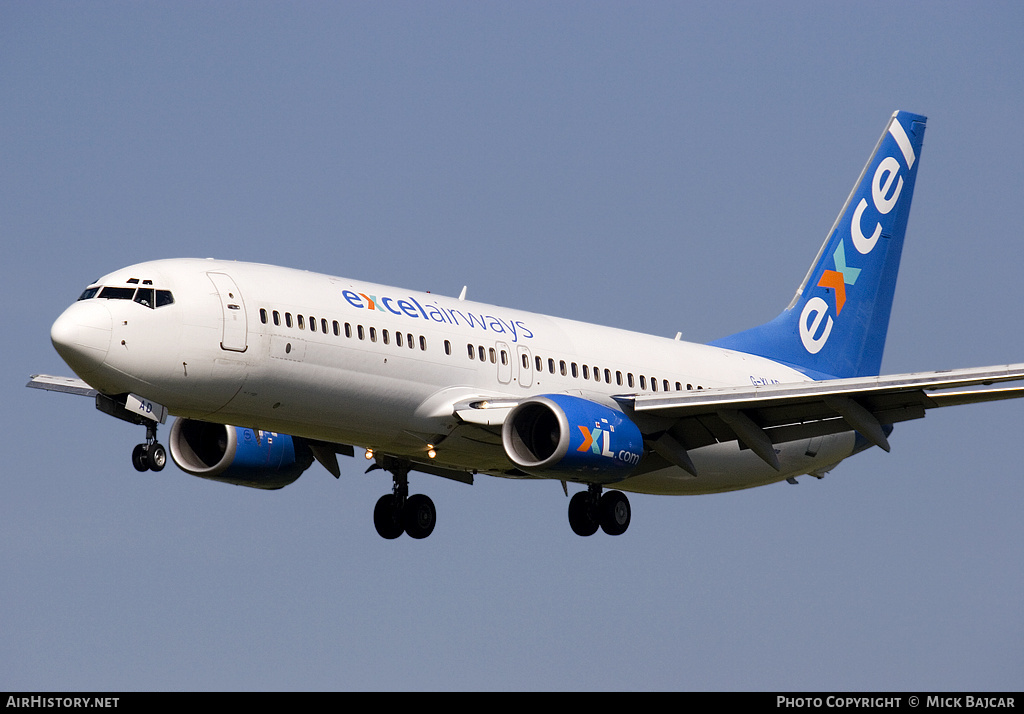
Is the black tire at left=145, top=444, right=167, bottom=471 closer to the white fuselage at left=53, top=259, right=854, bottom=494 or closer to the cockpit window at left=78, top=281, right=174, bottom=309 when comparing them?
the white fuselage at left=53, top=259, right=854, bottom=494

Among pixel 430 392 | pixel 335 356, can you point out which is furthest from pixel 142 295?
pixel 430 392

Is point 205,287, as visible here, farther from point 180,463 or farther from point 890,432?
point 890,432

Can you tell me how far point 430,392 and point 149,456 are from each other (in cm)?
665

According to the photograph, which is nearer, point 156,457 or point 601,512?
point 156,457

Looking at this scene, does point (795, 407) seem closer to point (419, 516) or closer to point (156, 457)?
point (419, 516)

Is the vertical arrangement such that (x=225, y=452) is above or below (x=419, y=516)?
above

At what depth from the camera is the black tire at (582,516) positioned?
40.5m

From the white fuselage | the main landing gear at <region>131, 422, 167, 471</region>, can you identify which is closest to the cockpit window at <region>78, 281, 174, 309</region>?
the white fuselage

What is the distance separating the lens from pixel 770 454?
3825 centimetres

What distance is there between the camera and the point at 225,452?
128 ft

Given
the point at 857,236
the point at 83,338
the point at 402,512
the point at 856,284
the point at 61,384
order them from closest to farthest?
the point at 83,338
the point at 61,384
the point at 402,512
the point at 856,284
the point at 857,236
